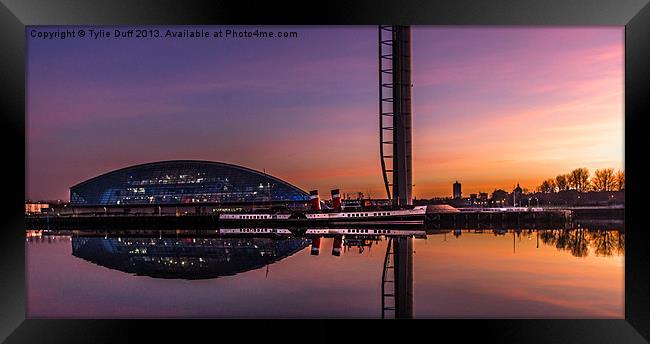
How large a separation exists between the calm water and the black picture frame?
0.56 meters

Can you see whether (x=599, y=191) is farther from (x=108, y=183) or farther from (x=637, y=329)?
(x=108, y=183)

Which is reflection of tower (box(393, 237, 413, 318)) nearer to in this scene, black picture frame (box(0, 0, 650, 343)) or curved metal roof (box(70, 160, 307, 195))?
black picture frame (box(0, 0, 650, 343))

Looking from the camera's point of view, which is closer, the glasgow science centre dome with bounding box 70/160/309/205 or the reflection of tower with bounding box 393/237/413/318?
the reflection of tower with bounding box 393/237/413/318

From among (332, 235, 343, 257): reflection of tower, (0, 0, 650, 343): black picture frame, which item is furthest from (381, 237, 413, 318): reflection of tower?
(0, 0, 650, 343): black picture frame

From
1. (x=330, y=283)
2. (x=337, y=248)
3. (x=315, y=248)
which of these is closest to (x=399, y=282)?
(x=330, y=283)

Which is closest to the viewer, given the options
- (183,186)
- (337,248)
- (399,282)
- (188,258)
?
(399,282)

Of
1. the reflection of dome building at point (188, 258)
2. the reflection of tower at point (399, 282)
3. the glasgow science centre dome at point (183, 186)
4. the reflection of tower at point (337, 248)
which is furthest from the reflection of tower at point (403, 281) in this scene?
the glasgow science centre dome at point (183, 186)

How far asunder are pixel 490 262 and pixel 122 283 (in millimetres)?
5701

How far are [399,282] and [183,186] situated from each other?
33.5 m

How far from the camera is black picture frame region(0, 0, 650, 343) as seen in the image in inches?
180

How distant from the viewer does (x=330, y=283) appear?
7.57 m

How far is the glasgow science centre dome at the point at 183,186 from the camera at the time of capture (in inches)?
1543

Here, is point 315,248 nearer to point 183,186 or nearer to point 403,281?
point 403,281
